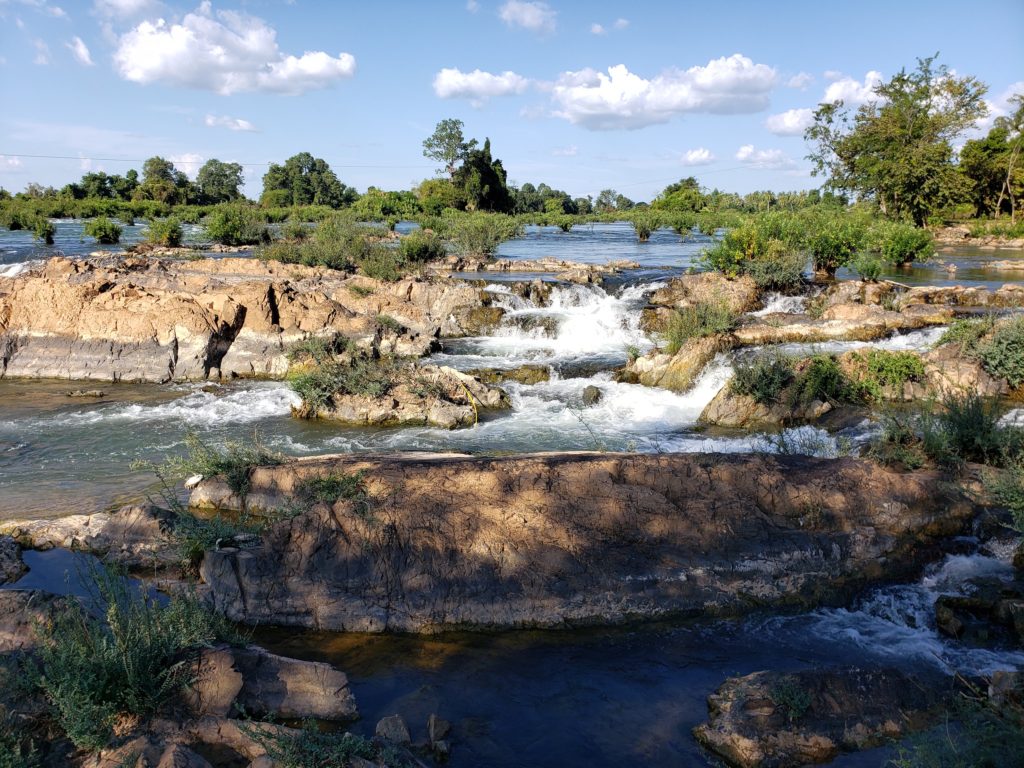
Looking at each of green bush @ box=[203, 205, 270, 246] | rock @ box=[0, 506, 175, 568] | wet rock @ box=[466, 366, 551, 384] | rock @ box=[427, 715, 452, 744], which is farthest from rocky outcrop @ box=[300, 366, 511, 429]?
green bush @ box=[203, 205, 270, 246]

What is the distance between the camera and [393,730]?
4145 mm

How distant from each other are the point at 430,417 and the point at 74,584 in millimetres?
6297

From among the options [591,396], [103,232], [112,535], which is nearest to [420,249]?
[591,396]

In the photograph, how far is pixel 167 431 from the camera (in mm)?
11531

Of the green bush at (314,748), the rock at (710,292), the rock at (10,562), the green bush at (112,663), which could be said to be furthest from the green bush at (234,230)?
the green bush at (314,748)

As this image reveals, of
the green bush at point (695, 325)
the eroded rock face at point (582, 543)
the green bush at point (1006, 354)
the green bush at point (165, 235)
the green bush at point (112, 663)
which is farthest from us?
the green bush at point (165, 235)

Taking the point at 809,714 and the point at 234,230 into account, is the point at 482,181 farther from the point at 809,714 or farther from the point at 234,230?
the point at 809,714

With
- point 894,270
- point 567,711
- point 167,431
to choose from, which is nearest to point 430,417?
point 167,431

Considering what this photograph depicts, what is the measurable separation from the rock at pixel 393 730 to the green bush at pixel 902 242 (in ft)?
82.1

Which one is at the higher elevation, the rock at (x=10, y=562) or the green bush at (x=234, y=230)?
the green bush at (x=234, y=230)

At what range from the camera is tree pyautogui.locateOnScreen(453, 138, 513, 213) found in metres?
65.1

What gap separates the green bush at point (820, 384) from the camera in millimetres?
11445

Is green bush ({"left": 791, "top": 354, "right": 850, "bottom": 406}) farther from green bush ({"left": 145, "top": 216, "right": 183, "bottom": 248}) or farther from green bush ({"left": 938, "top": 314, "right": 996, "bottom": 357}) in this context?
green bush ({"left": 145, "top": 216, "right": 183, "bottom": 248})

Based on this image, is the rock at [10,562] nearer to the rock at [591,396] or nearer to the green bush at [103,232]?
the rock at [591,396]
